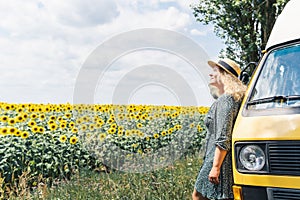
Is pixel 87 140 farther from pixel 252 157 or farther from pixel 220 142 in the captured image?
pixel 252 157

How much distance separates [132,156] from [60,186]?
88.5 inches

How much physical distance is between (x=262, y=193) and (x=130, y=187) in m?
2.67

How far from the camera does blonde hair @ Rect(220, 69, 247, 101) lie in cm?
442

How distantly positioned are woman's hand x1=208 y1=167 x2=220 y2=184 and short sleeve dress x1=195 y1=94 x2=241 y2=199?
82 mm

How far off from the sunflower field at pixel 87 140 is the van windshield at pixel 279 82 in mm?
3592

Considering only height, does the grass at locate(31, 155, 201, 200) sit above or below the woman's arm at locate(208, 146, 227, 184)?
below

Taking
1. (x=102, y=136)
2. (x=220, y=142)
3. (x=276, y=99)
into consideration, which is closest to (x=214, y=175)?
(x=220, y=142)

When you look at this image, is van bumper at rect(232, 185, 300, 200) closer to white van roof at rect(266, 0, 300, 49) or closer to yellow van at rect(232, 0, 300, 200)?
yellow van at rect(232, 0, 300, 200)

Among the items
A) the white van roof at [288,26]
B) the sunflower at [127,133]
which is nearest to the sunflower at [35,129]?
the sunflower at [127,133]

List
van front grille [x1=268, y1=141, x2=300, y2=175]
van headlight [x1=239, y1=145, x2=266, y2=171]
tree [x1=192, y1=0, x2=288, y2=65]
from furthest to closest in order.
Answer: tree [x1=192, y1=0, x2=288, y2=65] < van headlight [x1=239, y1=145, x2=266, y2=171] < van front grille [x1=268, y1=141, x2=300, y2=175]

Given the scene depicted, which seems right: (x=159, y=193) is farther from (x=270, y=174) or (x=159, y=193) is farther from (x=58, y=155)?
(x=58, y=155)

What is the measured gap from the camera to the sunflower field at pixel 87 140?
7719 millimetres

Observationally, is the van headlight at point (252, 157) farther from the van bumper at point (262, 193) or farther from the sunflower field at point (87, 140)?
the sunflower field at point (87, 140)

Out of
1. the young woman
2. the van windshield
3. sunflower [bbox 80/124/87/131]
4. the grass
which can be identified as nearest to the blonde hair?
the young woman
